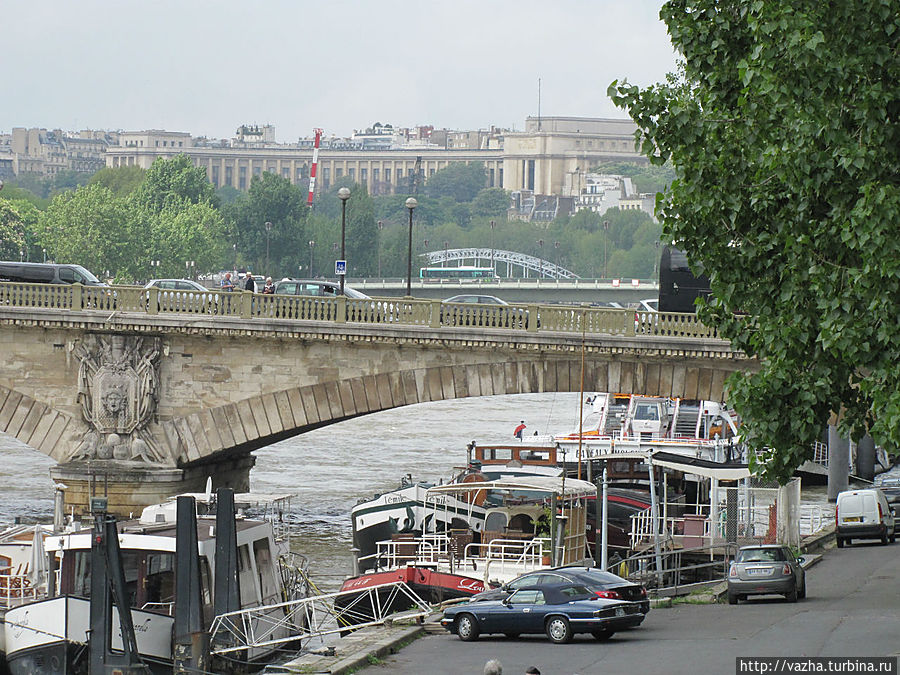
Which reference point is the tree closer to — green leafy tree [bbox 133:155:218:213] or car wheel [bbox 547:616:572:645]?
car wheel [bbox 547:616:572:645]

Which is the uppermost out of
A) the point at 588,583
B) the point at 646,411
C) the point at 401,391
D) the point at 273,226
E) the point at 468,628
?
the point at 273,226

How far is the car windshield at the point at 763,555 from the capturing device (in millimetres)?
28406

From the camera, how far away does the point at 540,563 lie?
30922 millimetres

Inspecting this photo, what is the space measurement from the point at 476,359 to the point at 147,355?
895 centimetres

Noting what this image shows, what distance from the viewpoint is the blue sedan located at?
23.4m

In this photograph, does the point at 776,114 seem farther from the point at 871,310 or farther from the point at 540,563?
the point at 540,563

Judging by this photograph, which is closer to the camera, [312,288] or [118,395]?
[118,395]

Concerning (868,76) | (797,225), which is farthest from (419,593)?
(868,76)

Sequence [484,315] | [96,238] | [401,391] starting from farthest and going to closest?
[96,238] → [401,391] → [484,315]

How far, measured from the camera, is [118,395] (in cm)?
4156

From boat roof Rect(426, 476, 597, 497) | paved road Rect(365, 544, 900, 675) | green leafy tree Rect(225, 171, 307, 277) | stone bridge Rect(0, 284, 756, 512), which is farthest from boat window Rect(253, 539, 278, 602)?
green leafy tree Rect(225, 171, 307, 277)

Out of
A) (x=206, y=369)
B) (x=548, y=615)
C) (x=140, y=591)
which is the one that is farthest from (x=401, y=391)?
(x=548, y=615)

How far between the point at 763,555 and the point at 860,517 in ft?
39.5

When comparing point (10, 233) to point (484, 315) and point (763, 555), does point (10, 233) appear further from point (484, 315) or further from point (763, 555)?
point (763, 555)
